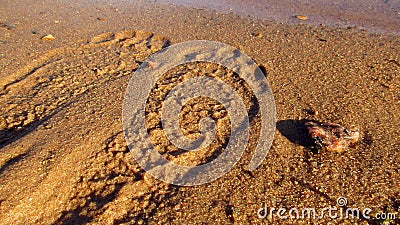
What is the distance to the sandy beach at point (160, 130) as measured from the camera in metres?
3.38

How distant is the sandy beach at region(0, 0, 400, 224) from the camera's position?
3377 mm

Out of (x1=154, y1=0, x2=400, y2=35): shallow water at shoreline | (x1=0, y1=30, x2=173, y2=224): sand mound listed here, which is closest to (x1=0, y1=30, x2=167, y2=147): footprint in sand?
(x1=0, y1=30, x2=173, y2=224): sand mound

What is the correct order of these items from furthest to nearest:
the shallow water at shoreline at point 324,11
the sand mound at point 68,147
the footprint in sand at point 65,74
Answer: the shallow water at shoreline at point 324,11
the footprint in sand at point 65,74
the sand mound at point 68,147

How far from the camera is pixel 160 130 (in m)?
4.43

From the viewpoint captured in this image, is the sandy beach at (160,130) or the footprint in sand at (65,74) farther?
the footprint in sand at (65,74)

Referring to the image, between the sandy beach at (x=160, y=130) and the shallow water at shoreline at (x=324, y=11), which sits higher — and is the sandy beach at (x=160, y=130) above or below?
below

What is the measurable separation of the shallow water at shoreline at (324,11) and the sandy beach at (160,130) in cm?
71

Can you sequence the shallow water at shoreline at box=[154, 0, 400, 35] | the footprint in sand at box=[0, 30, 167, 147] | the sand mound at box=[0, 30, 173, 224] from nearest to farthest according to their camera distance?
the sand mound at box=[0, 30, 173, 224] → the footprint in sand at box=[0, 30, 167, 147] → the shallow water at shoreline at box=[154, 0, 400, 35]

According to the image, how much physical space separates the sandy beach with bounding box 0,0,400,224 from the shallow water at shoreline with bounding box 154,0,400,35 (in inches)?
28.0

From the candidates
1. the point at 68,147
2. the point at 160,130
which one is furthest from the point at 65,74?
A: the point at 160,130

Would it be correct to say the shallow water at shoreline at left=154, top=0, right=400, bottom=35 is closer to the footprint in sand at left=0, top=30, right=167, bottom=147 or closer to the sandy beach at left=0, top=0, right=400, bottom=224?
the sandy beach at left=0, top=0, right=400, bottom=224

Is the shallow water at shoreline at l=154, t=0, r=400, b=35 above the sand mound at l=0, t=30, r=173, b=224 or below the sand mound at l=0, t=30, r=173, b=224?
above

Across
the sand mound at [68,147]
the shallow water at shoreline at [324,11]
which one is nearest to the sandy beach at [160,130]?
the sand mound at [68,147]

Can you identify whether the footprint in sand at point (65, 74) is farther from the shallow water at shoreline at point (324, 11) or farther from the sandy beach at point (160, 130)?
the shallow water at shoreline at point (324, 11)
